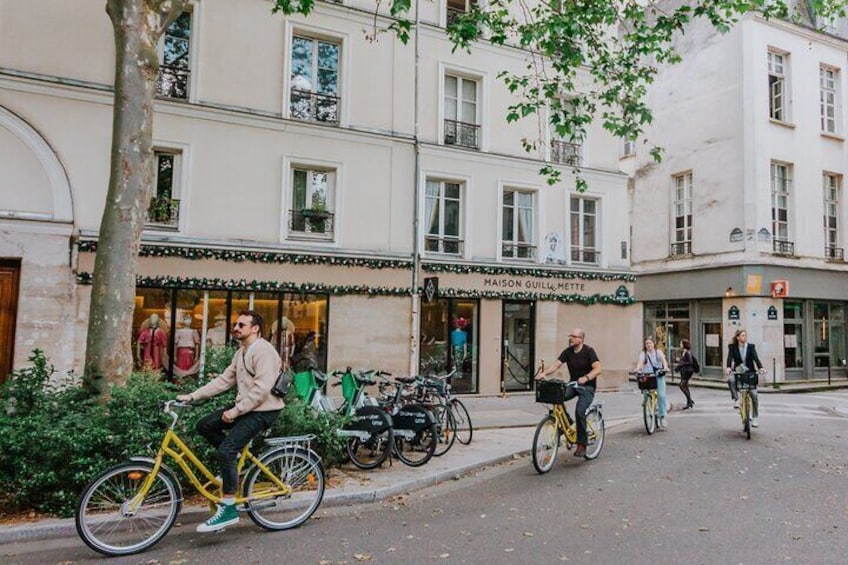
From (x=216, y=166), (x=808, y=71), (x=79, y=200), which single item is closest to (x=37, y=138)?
(x=79, y=200)

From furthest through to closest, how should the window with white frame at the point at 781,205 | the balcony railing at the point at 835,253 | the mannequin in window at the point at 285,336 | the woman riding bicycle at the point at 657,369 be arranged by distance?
the balcony railing at the point at 835,253 < the window with white frame at the point at 781,205 < the mannequin in window at the point at 285,336 < the woman riding bicycle at the point at 657,369

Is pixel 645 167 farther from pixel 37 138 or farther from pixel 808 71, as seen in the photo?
pixel 37 138

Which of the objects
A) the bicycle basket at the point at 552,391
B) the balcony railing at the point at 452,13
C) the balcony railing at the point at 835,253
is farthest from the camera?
the balcony railing at the point at 835,253

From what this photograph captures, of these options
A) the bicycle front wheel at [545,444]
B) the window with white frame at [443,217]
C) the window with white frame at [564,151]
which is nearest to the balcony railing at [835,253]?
the window with white frame at [564,151]

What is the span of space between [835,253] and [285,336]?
21650 millimetres

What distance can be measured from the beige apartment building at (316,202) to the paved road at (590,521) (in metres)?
7.52

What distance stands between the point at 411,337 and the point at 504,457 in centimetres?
705

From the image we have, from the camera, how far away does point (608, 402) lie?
49.9 feet

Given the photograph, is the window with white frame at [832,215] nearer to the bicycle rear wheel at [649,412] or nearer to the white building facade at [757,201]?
the white building facade at [757,201]

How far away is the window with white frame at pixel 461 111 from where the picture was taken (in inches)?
645

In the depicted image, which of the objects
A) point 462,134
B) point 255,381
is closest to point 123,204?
point 255,381

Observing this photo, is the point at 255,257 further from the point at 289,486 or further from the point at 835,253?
the point at 835,253

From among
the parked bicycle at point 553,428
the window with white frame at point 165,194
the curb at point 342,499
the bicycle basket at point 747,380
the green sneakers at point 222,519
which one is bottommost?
the curb at point 342,499

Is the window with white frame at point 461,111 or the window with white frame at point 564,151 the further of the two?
the window with white frame at point 564,151
